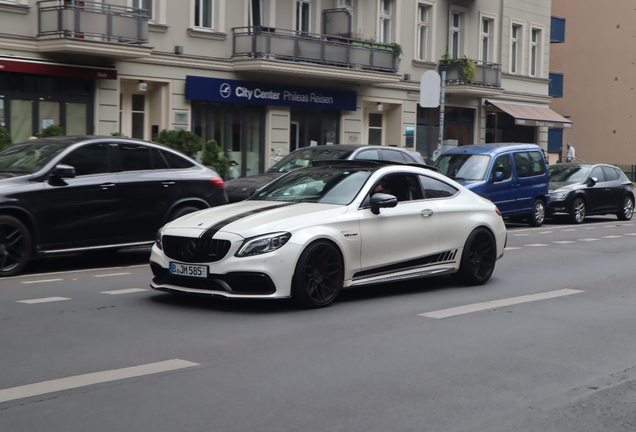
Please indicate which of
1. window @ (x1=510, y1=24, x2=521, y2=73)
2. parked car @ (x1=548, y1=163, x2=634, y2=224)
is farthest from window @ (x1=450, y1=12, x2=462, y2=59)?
parked car @ (x1=548, y1=163, x2=634, y2=224)

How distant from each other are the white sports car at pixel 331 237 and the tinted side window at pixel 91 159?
109 inches

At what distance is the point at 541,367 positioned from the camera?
20.8ft

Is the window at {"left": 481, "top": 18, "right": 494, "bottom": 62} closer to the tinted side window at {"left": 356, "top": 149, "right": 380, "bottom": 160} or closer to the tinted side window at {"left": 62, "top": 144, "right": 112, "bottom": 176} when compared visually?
the tinted side window at {"left": 356, "top": 149, "right": 380, "bottom": 160}

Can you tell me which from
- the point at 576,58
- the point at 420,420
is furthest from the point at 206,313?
the point at 576,58

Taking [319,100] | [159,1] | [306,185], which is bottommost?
[306,185]

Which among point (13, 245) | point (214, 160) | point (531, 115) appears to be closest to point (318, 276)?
point (13, 245)

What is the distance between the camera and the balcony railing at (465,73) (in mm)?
34312

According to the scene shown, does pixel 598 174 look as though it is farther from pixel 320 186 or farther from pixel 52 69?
pixel 320 186

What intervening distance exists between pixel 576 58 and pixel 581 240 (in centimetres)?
3949

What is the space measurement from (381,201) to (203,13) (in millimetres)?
18249

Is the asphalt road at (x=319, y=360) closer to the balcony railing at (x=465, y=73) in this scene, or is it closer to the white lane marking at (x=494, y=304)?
the white lane marking at (x=494, y=304)

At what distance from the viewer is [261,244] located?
314 inches

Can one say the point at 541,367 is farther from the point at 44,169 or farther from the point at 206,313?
the point at 44,169

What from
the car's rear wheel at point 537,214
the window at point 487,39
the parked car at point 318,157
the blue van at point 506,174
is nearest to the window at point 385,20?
the window at point 487,39
